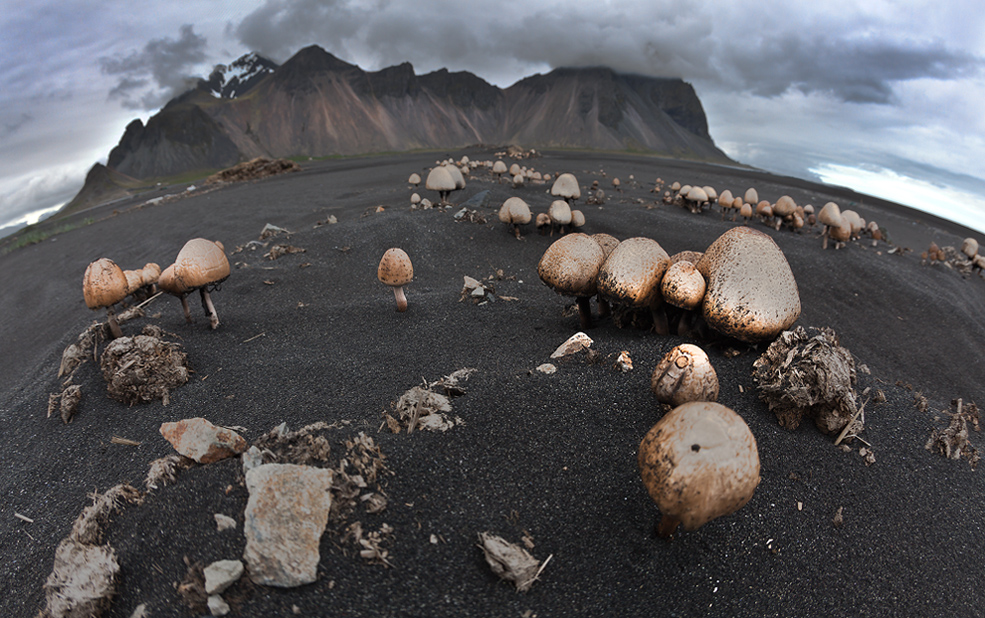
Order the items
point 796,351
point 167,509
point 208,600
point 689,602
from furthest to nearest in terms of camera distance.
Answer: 1. point 796,351
2. point 167,509
3. point 689,602
4. point 208,600

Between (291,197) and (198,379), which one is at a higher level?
(291,197)

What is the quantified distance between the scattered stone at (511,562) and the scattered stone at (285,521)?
37.3 inches

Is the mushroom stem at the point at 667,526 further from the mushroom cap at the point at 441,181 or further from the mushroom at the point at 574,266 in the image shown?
the mushroom cap at the point at 441,181

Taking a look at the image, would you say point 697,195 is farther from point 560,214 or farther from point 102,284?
point 102,284

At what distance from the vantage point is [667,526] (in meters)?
2.51

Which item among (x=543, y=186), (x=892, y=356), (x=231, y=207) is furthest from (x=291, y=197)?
(x=892, y=356)

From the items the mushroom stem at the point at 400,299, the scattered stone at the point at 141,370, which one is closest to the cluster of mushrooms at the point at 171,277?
the scattered stone at the point at 141,370

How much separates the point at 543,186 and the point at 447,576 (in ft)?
62.8

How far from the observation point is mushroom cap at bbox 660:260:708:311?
409 centimetres

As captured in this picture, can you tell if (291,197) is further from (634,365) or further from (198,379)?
(634,365)

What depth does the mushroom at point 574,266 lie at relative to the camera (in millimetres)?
4734

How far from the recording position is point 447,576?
2375mm

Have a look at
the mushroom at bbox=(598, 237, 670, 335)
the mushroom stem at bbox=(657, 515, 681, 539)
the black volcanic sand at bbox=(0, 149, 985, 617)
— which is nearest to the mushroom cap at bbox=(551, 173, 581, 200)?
the black volcanic sand at bbox=(0, 149, 985, 617)

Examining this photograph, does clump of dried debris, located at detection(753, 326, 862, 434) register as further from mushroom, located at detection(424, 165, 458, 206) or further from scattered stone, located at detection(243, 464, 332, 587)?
mushroom, located at detection(424, 165, 458, 206)
